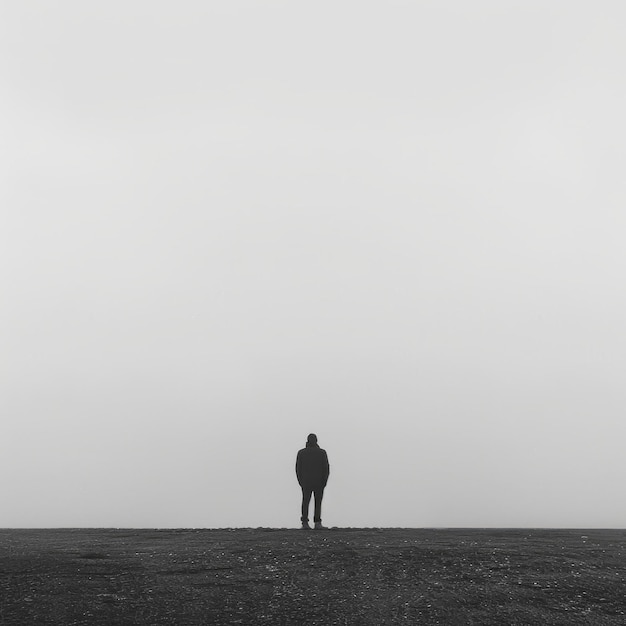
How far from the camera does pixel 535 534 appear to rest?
18.8 meters

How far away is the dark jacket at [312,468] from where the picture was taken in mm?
18984

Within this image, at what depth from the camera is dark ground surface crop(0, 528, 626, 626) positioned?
11.6 m

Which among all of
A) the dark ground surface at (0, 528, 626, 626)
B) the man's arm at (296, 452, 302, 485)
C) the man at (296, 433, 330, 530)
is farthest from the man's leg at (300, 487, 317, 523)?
the dark ground surface at (0, 528, 626, 626)

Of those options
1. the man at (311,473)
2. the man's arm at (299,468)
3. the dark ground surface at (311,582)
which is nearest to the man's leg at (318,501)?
the man at (311,473)

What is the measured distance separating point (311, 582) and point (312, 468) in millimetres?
6308

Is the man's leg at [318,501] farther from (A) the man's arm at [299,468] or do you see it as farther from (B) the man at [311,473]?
(A) the man's arm at [299,468]

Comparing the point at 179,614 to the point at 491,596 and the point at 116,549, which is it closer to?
the point at 116,549

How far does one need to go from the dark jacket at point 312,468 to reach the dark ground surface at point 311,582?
2726mm

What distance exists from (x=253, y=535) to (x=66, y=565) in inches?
192

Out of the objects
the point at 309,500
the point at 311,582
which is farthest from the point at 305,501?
the point at 311,582

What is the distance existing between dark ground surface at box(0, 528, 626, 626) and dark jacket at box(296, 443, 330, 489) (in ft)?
8.94

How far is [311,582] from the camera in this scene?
12.7 meters

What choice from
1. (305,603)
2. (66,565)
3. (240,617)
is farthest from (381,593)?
(66,565)

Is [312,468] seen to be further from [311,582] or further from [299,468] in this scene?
[311,582]
